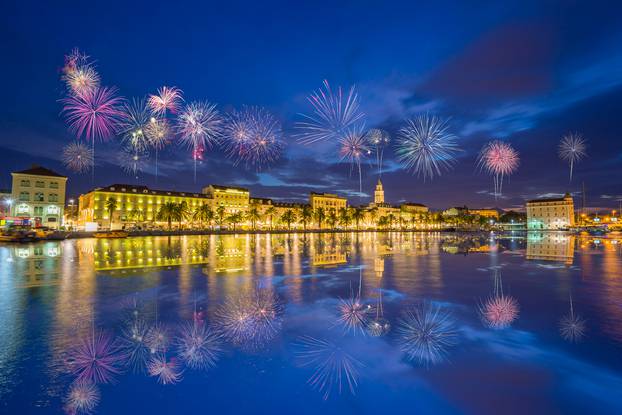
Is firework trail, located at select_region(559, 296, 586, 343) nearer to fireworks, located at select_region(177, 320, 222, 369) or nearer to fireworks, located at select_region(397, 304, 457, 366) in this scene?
fireworks, located at select_region(397, 304, 457, 366)

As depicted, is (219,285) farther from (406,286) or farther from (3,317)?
(406,286)

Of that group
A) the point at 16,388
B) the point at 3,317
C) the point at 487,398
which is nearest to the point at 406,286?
the point at 487,398

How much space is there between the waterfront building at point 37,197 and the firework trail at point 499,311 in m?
78.7

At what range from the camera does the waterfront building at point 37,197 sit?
204ft

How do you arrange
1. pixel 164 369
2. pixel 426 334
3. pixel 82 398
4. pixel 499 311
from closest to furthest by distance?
pixel 82 398 → pixel 164 369 → pixel 426 334 → pixel 499 311

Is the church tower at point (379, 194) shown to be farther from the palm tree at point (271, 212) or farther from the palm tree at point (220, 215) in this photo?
the palm tree at point (220, 215)

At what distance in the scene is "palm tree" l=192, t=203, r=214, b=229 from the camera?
9416 cm

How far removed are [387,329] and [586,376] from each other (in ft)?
11.2

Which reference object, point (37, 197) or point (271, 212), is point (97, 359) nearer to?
point (37, 197)

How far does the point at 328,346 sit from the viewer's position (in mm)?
6270

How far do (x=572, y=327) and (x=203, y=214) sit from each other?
9796 cm

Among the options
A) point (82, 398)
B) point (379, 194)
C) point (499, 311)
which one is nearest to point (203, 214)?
point (499, 311)

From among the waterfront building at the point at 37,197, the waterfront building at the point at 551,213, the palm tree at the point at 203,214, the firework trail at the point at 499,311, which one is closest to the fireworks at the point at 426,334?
the firework trail at the point at 499,311

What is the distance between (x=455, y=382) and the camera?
194 inches
